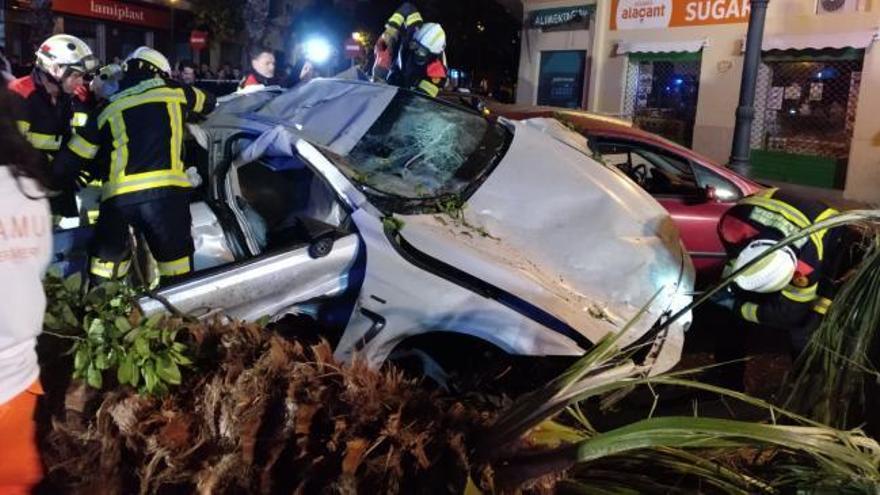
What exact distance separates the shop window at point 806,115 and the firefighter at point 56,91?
35.5 feet

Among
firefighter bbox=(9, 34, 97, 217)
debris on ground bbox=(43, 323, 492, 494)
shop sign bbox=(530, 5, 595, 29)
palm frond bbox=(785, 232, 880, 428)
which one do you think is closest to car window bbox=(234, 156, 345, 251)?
firefighter bbox=(9, 34, 97, 217)

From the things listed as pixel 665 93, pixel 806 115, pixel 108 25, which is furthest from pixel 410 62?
pixel 108 25

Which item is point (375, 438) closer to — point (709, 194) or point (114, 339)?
point (114, 339)

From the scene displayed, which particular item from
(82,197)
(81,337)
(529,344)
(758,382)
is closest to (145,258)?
(82,197)

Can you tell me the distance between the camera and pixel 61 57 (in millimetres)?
5484

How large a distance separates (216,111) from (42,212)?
2997 millimetres

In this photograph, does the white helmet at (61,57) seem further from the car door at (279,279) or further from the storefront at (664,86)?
the storefront at (664,86)

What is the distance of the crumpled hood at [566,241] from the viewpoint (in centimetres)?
321

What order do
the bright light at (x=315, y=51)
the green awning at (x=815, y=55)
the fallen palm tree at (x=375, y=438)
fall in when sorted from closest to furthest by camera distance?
the fallen palm tree at (x=375, y=438) < the bright light at (x=315, y=51) < the green awning at (x=815, y=55)

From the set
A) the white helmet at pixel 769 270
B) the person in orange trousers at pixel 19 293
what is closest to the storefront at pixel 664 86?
the white helmet at pixel 769 270

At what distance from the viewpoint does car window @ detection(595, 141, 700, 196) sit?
19.1 feet

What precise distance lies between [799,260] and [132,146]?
308cm

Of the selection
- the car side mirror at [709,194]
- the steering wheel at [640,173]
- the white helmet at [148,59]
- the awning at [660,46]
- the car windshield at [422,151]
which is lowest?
the car side mirror at [709,194]

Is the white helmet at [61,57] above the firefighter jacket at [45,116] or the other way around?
above
